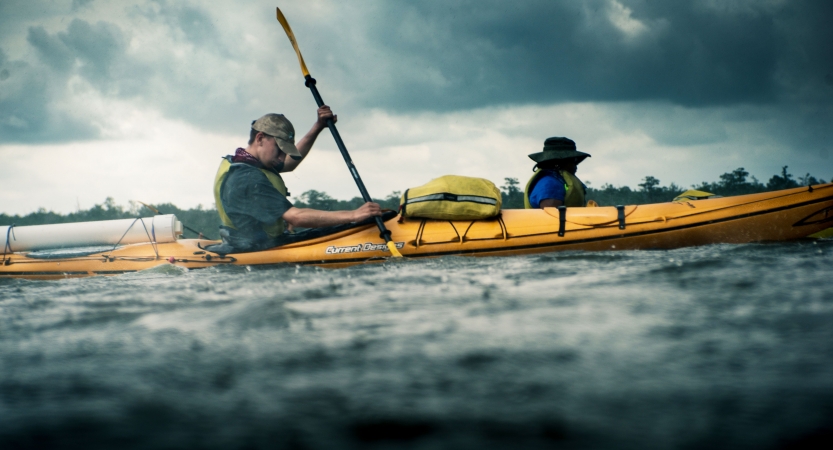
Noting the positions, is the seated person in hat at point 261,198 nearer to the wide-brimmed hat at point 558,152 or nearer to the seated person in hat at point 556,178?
the seated person in hat at point 556,178

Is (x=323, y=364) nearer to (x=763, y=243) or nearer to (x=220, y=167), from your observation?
(x=220, y=167)

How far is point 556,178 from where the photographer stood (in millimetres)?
5383

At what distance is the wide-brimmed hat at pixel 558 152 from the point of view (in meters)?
5.47

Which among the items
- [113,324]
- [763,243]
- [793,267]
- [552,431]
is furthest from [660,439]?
[763,243]

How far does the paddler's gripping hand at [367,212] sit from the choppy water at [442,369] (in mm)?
2295

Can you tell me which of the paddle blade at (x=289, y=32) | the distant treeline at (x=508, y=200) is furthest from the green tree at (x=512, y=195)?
the paddle blade at (x=289, y=32)

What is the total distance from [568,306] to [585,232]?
2.74 metres

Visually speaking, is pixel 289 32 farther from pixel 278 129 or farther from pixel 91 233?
pixel 91 233

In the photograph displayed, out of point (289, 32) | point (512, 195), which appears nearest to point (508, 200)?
point (512, 195)

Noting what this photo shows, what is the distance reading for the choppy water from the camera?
1062 millimetres

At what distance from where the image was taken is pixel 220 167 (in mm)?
5188

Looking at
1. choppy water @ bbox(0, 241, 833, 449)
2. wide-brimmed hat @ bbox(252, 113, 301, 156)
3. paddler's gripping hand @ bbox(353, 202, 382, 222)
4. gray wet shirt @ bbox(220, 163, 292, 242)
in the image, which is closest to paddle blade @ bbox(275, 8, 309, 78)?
wide-brimmed hat @ bbox(252, 113, 301, 156)

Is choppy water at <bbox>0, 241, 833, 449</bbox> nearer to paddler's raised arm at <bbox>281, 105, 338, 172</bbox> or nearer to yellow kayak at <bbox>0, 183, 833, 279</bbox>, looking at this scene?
yellow kayak at <bbox>0, 183, 833, 279</bbox>

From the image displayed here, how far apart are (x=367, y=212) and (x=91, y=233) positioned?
2.91m
